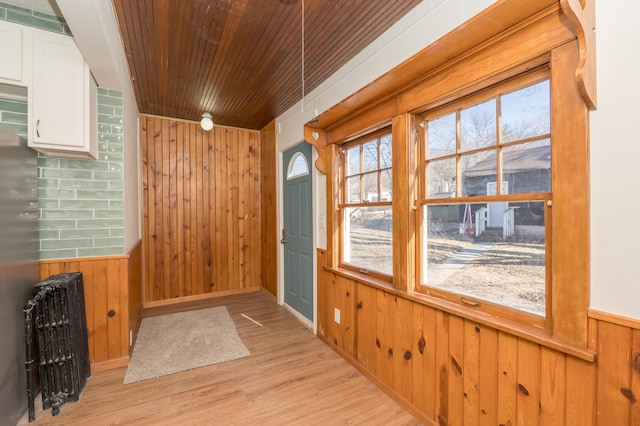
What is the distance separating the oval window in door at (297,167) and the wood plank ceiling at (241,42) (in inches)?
27.0

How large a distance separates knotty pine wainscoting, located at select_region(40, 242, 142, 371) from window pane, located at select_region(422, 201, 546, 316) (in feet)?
8.48

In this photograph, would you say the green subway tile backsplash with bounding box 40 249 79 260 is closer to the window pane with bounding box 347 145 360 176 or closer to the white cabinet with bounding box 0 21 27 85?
the white cabinet with bounding box 0 21 27 85

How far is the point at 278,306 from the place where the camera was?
12.8ft

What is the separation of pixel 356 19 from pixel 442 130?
955mm

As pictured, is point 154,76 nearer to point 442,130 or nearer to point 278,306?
point 442,130

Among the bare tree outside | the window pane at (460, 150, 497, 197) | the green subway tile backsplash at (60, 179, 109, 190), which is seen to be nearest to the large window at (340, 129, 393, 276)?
the bare tree outside

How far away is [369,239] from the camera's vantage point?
244cm

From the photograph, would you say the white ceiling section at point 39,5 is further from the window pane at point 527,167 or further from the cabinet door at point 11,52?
the window pane at point 527,167

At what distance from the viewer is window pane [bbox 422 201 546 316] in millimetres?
1326

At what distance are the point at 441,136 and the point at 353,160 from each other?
944 millimetres

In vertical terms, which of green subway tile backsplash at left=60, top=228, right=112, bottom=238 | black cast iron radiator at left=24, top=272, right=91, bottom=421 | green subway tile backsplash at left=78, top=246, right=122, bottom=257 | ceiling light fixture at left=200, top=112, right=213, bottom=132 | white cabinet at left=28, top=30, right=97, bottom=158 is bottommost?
black cast iron radiator at left=24, top=272, right=91, bottom=421

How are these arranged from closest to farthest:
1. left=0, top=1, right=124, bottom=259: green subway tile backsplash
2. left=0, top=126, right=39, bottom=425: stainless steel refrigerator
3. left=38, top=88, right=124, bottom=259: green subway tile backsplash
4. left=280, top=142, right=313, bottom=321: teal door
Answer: left=0, top=126, right=39, bottom=425: stainless steel refrigerator
left=0, top=1, right=124, bottom=259: green subway tile backsplash
left=38, top=88, right=124, bottom=259: green subway tile backsplash
left=280, top=142, right=313, bottom=321: teal door

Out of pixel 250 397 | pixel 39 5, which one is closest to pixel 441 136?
pixel 250 397

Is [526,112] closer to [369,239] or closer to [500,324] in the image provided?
[500,324]
